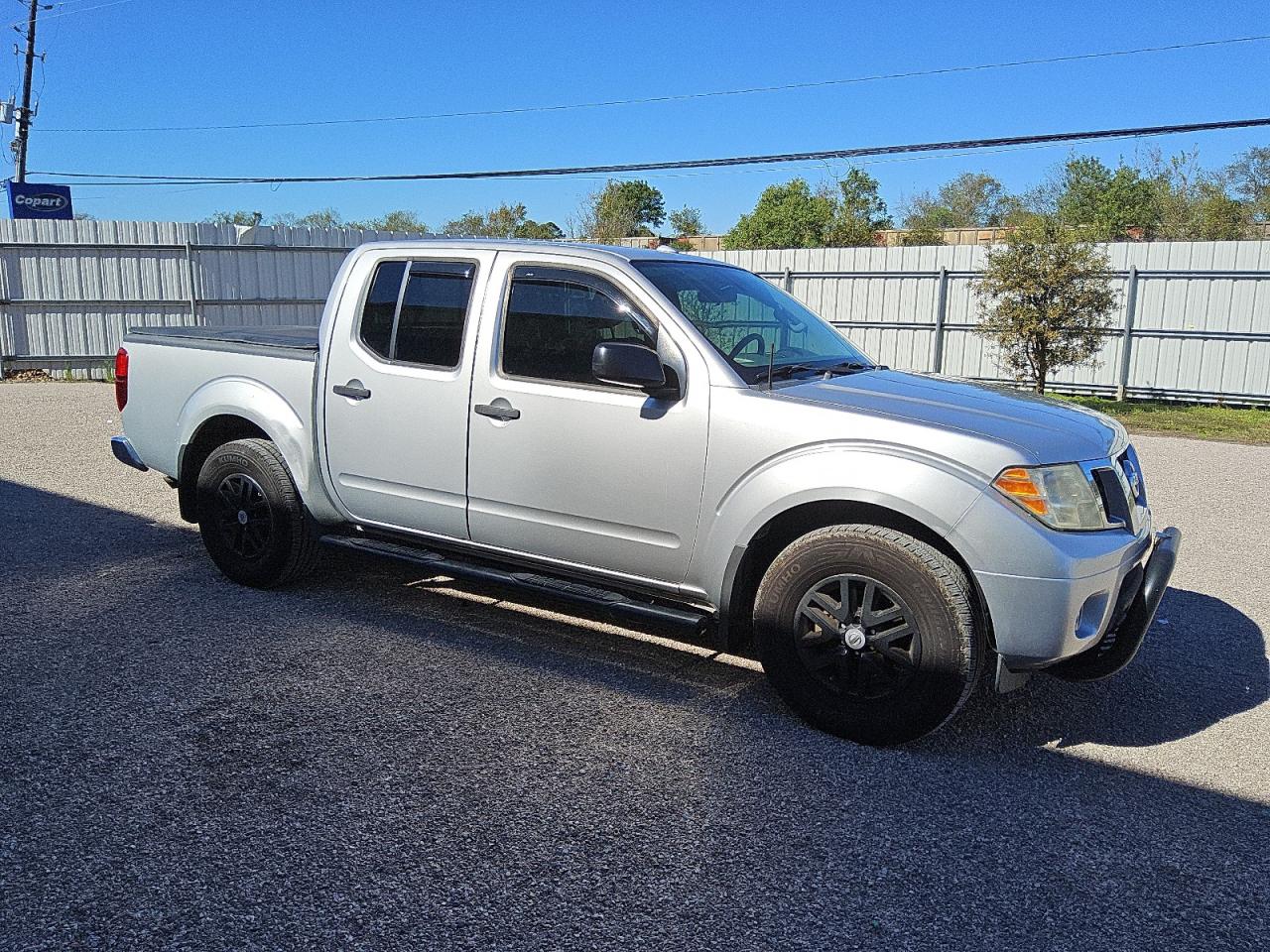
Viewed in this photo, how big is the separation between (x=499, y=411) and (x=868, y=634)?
75.6 inches

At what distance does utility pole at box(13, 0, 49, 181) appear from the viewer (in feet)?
113

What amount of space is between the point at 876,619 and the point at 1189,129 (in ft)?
53.8

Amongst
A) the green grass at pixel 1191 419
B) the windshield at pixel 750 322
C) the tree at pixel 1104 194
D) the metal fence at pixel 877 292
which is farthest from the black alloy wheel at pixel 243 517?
the tree at pixel 1104 194

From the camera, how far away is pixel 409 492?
5.19 meters

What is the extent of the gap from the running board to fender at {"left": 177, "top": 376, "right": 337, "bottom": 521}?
280mm

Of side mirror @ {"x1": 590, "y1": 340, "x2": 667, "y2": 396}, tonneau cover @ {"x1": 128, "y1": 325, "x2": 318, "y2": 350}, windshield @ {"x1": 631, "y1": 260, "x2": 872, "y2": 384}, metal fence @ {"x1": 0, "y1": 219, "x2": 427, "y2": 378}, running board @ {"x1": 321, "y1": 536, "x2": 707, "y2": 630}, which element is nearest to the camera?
side mirror @ {"x1": 590, "y1": 340, "x2": 667, "y2": 396}

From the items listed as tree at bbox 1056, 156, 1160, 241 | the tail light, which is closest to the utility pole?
the tail light

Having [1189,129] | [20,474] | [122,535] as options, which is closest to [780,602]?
[122,535]

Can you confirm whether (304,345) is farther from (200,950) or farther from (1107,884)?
(1107,884)

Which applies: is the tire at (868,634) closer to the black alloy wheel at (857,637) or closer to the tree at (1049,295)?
the black alloy wheel at (857,637)

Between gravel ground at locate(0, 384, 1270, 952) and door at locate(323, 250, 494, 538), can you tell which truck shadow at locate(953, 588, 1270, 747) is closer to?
gravel ground at locate(0, 384, 1270, 952)

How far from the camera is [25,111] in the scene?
34938mm

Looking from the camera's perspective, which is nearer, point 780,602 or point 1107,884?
point 1107,884

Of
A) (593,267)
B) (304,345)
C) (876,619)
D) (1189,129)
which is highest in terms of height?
(1189,129)
